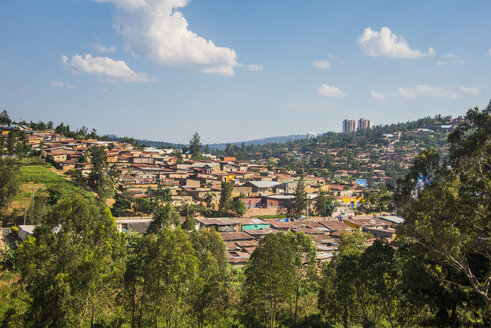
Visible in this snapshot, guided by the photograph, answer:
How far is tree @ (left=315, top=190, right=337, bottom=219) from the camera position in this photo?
126 feet

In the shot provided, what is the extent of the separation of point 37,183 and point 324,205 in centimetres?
2817

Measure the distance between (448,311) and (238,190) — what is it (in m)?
32.9

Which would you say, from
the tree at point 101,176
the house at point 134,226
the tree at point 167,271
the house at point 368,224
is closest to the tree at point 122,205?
the tree at point 101,176

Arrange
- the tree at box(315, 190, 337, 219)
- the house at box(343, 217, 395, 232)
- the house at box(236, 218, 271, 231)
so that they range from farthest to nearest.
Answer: the tree at box(315, 190, 337, 219) < the house at box(343, 217, 395, 232) < the house at box(236, 218, 271, 231)

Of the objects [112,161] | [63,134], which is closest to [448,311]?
[112,161]

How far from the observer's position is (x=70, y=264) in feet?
24.0

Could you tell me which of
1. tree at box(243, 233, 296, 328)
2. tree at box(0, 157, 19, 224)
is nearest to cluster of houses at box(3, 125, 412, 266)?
tree at box(0, 157, 19, 224)

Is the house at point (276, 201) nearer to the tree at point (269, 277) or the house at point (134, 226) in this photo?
the house at point (134, 226)

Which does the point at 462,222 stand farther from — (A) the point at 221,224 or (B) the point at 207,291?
(A) the point at 221,224

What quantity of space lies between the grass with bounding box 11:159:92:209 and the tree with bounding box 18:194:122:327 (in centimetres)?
2299

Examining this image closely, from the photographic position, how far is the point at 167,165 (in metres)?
48.2

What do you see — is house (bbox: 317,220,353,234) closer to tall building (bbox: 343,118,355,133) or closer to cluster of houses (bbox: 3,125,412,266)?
cluster of houses (bbox: 3,125,412,266)

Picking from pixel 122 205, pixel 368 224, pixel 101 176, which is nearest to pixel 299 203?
pixel 368 224

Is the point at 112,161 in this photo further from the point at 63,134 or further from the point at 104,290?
the point at 104,290
